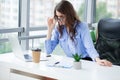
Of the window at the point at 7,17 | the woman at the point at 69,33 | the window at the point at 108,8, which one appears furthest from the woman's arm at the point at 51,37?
the window at the point at 108,8

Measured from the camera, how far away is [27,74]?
2.38 meters

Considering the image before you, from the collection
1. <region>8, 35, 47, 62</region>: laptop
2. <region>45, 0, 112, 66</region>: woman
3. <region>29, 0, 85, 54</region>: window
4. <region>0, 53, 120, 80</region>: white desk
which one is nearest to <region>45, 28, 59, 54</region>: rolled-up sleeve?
<region>45, 0, 112, 66</region>: woman

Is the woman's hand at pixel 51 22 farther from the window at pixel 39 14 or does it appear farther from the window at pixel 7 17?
the window at pixel 39 14

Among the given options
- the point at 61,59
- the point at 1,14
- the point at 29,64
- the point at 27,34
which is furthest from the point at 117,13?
the point at 29,64

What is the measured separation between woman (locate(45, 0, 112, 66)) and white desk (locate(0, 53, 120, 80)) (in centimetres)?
45

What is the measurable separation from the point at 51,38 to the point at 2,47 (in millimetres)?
883

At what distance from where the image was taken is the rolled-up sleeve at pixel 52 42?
9.93 feet

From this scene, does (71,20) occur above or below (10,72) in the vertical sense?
above

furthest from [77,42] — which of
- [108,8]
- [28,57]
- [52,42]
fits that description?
[108,8]

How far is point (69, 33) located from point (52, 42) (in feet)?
0.80

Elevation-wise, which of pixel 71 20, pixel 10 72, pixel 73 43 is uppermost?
pixel 71 20

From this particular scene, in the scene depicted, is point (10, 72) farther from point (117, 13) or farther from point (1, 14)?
point (117, 13)

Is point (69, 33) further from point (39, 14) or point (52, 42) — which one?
point (39, 14)

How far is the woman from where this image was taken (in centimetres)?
288
